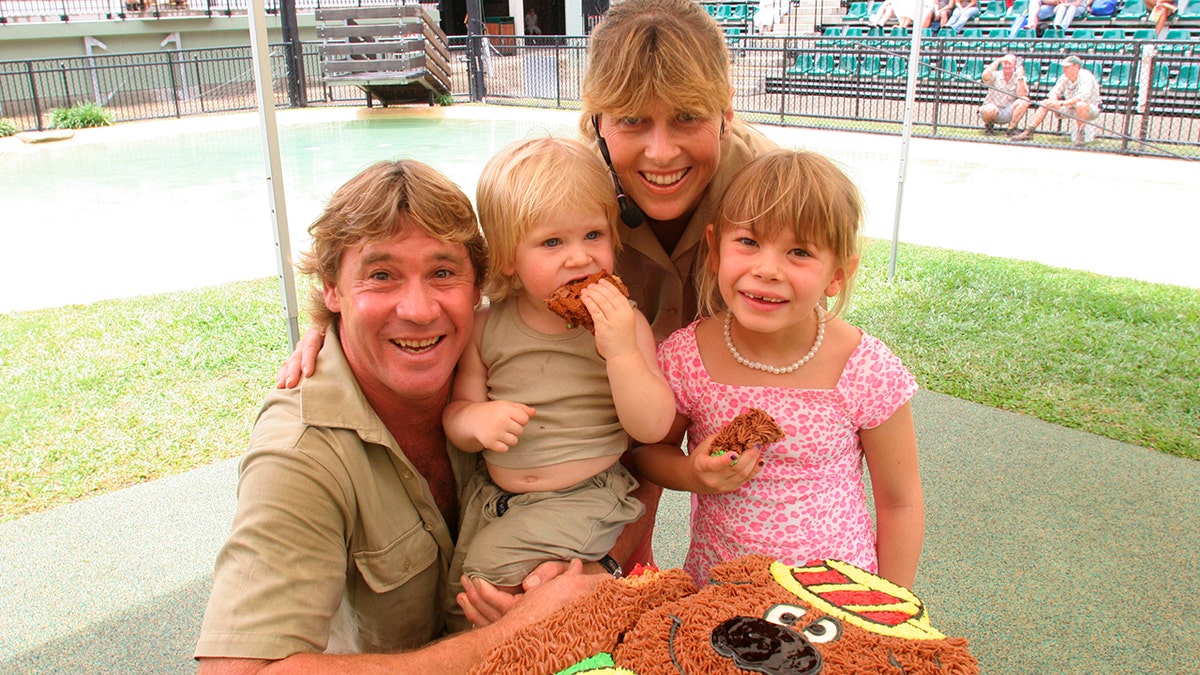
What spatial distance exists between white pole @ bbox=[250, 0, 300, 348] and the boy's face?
130 centimetres

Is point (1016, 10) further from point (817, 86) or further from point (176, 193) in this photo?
point (176, 193)

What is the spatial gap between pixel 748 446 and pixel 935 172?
37.5 ft

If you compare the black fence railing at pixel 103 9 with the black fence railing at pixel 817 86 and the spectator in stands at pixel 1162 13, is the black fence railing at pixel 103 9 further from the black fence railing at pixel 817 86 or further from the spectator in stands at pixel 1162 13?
the spectator in stands at pixel 1162 13

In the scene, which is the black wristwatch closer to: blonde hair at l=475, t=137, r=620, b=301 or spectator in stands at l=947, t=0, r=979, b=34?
blonde hair at l=475, t=137, r=620, b=301

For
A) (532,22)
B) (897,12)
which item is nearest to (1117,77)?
(897,12)

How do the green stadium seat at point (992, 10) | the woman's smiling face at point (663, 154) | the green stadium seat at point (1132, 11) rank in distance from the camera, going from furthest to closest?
the green stadium seat at point (992, 10), the green stadium seat at point (1132, 11), the woman's smiling face at point (663, 154)

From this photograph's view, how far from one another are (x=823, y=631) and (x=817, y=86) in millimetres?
16864

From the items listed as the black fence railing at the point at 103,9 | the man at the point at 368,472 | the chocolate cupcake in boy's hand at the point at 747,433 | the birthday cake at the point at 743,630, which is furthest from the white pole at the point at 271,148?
the black fence railing at the point at 103,9

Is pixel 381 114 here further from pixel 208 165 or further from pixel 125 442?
pixel 125 442

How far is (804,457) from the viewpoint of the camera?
194cm

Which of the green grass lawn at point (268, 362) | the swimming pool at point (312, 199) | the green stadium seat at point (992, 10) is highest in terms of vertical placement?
the green stadium seat at point (992, 10)

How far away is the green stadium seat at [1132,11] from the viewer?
1739cm

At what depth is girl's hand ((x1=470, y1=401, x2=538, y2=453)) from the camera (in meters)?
1.87

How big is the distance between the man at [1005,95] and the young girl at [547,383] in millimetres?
13349
